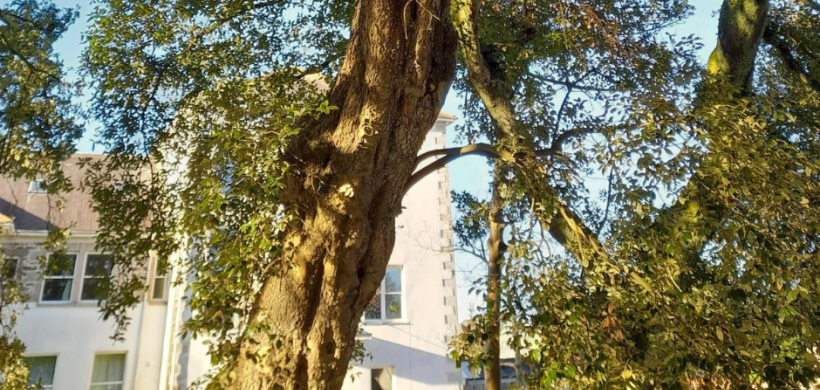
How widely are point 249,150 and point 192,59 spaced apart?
334 centimetres

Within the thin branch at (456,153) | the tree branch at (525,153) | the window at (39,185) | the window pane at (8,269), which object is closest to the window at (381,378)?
the window at (39,185)

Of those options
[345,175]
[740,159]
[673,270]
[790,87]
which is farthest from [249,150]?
[790,87]

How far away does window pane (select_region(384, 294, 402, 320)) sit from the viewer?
14.3 m

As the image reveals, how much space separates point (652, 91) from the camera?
17.0 feet

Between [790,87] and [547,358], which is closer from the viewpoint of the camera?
[547,358]

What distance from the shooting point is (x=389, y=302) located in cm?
1440

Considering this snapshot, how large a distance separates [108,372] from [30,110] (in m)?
11.2

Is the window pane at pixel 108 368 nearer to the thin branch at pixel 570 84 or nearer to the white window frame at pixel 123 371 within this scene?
the white window frame at pixel 123 371

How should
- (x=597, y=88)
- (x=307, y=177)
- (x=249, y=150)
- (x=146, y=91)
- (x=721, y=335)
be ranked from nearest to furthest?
(x=721, y=335), (x=249, y=150), (x=307, y=177), (x=146, y=91), (x=597, y=88)

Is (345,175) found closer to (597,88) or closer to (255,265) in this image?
(255,265)

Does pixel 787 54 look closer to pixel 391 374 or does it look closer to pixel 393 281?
pixel 393 281

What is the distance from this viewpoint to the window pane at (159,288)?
15.3 metres

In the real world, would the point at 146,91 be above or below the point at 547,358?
above

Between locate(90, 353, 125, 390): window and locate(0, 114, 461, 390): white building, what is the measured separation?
0.02m
